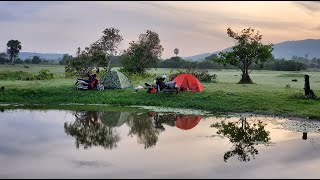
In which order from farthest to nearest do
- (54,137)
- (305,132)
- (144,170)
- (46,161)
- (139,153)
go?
(305,132), (54,137), (139,153), (46,161), (144,170)

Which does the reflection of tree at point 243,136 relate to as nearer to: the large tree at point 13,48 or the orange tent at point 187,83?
the orange tent at point 187,83

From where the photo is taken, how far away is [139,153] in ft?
60.4

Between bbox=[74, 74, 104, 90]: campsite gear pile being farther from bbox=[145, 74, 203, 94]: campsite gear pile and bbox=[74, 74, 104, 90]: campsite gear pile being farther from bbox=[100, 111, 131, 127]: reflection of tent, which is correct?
bbox=[100, 111, 131, 127]: reflection of tent

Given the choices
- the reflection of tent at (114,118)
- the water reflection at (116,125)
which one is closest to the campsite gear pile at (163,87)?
the water reflection at (116,125)

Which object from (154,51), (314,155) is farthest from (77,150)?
(154,51)

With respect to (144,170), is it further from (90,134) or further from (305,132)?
(305,132)

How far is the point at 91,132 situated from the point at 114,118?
16.8ft

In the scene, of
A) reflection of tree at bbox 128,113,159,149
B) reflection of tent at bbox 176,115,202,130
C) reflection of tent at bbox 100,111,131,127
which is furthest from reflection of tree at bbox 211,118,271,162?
reflection of tent at bbox 100,111,131,127

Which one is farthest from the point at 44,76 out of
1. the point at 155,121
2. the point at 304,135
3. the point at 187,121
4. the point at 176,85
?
the point at 304,135

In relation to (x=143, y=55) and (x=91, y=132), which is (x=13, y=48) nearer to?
(x=143, y=55)

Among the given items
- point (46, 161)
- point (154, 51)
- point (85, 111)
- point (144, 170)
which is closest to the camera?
point (144, 170)

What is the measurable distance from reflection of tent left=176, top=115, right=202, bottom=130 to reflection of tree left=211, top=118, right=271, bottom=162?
140cm

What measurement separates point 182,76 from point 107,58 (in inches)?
1086

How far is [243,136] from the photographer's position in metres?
23.1
